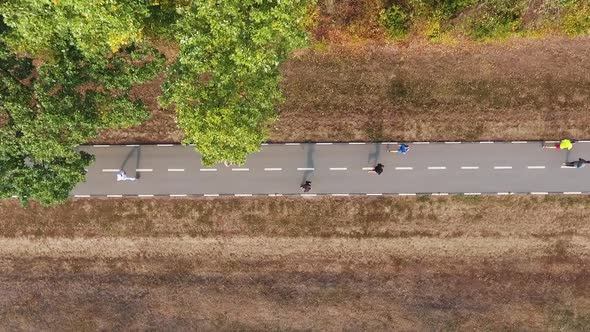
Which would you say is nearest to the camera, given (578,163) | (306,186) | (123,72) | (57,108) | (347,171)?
(57,108)

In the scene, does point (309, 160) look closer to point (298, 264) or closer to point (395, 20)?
point (298, 264)

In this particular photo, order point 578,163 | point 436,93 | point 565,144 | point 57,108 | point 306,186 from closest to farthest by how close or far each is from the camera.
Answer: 1. point 57,108
2. point 565,144
3. point 578,163
4. point 306,186
5. point 436,93

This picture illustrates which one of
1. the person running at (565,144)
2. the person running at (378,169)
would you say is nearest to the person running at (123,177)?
the person running at (378,169)

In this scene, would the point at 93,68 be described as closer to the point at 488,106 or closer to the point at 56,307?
the point at 56,307

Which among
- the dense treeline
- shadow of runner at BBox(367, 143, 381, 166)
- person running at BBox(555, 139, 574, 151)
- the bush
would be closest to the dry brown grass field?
shadow of runner at BBox(367, 143, 381, 166)

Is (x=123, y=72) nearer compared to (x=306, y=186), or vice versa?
(x=123, y=72)

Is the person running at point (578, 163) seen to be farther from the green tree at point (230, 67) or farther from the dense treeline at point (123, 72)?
the dense treeline at point (123, 72)

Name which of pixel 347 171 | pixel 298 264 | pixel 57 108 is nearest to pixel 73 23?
pixel 57 108

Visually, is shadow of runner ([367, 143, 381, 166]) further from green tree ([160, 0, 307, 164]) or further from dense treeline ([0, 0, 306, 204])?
green tree ([160, 0, 307, 164])
